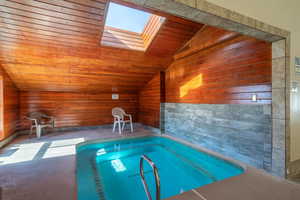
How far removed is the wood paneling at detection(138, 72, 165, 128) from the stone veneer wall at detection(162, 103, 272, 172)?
1099 millimetres

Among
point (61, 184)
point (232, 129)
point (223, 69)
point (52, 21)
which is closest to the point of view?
point (61, 184)

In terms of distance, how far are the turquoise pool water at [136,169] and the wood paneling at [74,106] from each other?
2036mm

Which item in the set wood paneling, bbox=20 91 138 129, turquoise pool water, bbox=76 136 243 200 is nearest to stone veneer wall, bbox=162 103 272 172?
turquoise pool water, bbox=76 136 243 200

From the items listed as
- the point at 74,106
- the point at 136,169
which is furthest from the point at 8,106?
the point at 136,169

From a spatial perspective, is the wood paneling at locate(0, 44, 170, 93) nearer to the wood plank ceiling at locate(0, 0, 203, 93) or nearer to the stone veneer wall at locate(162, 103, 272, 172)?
the wood plank ceiling at locate(0, 0, 203, 93)

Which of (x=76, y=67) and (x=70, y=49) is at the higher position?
(x=70, y=49)

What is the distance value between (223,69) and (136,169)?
289 cm

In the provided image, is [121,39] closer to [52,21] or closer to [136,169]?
[52,21]

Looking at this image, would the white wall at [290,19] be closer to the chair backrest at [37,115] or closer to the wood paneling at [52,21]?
the wood paneling at [52,21]

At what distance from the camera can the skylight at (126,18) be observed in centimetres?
317

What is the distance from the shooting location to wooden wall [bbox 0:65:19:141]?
3.71 m

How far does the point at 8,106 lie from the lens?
4.05 meters

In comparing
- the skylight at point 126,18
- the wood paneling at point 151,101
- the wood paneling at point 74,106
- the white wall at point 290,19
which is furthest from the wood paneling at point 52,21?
the wood paneling at point 74,106

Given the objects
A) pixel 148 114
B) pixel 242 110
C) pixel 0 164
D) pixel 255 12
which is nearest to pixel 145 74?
pixel 148 114
